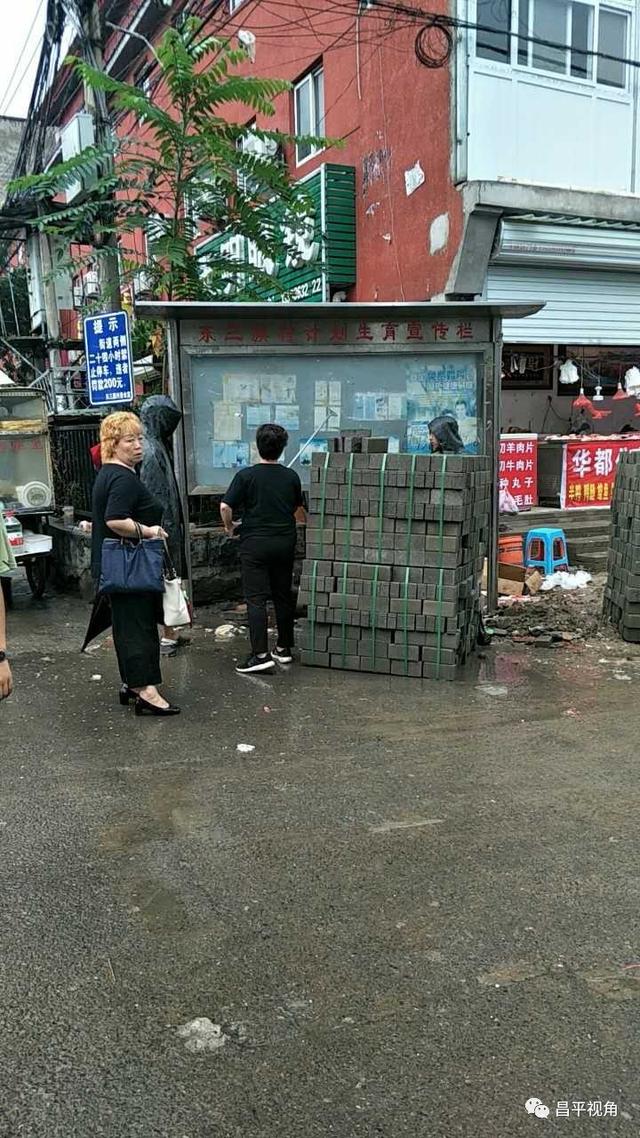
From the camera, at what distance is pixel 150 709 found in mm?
5426

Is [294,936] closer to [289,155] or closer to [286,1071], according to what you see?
[286,1071]

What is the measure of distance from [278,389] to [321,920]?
18.4 feet

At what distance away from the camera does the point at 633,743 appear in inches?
193

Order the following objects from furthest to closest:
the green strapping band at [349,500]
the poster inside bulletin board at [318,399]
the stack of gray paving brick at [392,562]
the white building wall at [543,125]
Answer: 1. the white building wall at [543,125]
2. the poster inside bulletin board at [318,399]
3. the green strapping band at [349,500]
4. the stack of gray paving brick at [392,562]

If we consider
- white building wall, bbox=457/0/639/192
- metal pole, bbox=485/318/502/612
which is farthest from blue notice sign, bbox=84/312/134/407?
white building wall, bbox=457/0/639/192

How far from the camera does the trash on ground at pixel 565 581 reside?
29.8 feet

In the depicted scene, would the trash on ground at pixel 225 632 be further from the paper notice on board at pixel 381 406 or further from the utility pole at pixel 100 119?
the utility pole at pixel 100 119

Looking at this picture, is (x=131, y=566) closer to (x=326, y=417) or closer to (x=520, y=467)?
(x=326, y=417)

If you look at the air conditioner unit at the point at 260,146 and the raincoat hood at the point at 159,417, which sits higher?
the air conditioner unit at the point at 260,146

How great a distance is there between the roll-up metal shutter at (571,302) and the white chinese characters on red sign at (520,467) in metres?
1.31

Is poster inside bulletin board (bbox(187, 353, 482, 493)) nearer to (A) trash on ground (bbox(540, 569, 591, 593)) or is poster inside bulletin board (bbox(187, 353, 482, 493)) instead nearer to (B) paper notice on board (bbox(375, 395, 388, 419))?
(B) paper notice on board (bbox(375, 395, 388, 419))

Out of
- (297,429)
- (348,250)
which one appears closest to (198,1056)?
(297,429)

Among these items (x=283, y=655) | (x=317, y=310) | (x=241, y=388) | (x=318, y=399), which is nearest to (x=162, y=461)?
(x=241, y=388)

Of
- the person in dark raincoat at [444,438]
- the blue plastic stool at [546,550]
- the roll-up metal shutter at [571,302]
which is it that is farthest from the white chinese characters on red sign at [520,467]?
the person in dark raincoat at [444,438]
